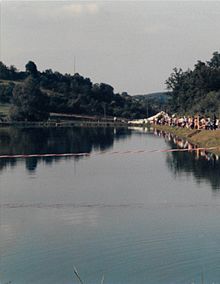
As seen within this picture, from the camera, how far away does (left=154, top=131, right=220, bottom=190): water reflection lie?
32.8m

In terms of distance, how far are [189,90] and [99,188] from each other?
64.6 metres

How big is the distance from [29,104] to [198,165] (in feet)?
308

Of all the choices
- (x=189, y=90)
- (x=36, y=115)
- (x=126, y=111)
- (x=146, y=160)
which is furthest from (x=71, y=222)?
(x=126, y=111)

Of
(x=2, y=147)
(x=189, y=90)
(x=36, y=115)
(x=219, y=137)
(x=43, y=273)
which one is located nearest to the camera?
(x=43, y=273)

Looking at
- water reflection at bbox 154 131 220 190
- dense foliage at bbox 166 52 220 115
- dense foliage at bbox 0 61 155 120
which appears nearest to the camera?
water reflection at bbox 154 131 220 190

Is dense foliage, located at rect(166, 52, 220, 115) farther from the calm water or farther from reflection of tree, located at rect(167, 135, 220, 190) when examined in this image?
the calm water

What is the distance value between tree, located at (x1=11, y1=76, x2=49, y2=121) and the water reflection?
83561mm

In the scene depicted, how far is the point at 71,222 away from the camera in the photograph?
73.2 feet

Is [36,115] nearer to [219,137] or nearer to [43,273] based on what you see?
[219,137]

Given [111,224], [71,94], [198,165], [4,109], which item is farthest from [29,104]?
[111,224]

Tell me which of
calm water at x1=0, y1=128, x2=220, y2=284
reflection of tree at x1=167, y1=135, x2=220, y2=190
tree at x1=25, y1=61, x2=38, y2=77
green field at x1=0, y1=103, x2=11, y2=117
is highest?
tree at x1=25, y1=61, x2=38, y2=77

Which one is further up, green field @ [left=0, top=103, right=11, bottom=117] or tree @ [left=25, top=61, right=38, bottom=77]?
tree @ [left=25, top=61, right=38, bottom=77]

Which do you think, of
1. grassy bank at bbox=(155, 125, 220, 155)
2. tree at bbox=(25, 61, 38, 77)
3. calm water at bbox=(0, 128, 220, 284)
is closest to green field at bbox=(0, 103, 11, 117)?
tree at bbox=(25, 61, 38, 77)

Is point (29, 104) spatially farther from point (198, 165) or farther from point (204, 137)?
point (198, 165)
